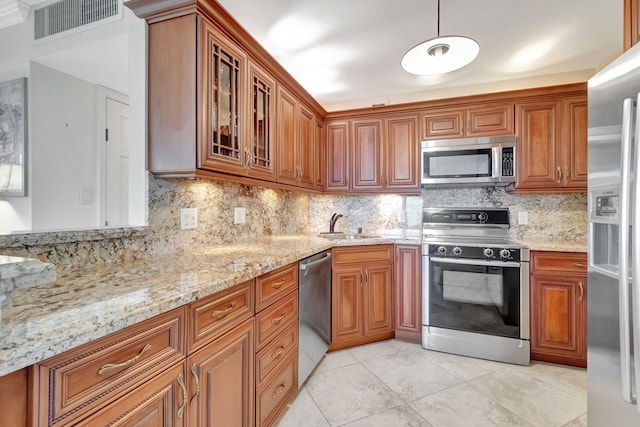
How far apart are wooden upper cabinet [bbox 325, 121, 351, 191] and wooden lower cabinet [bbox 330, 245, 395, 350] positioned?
0.89m

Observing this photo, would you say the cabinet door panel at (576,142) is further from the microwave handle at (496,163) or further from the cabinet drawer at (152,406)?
the cabinet drawer at (152,406)

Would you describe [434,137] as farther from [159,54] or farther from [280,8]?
[159,54]

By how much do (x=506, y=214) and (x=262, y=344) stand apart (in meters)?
2.66

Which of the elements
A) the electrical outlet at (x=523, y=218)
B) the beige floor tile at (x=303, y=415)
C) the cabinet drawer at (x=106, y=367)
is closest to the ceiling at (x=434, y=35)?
the electrical outlet at (x=523, y=218)

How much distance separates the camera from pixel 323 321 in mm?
2188

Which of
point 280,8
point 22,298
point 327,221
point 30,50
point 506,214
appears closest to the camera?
point 22,298

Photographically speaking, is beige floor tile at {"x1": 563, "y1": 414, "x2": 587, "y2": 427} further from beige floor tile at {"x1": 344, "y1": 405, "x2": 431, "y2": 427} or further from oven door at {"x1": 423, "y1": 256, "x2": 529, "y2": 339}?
beige floor tile at {"x1": 344, "y1": 405, "x2": 431, "y2": 427}

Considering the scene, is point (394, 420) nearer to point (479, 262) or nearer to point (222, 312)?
point (222, 312)

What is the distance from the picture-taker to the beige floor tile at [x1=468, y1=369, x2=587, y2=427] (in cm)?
164

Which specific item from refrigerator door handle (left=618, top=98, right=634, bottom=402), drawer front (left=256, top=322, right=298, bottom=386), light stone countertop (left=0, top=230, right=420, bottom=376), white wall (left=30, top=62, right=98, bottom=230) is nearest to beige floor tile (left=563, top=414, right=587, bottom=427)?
refrigerator door handle (left=618, top=98, right=634, bottom=402)

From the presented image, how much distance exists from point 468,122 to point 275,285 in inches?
96.3

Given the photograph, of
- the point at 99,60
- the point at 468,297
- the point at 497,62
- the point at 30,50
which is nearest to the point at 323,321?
the point at 468,297

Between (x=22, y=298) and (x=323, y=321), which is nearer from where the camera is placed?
(x=22, y=298)

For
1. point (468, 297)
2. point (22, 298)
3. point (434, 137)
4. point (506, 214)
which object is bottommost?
point (468, 297)
